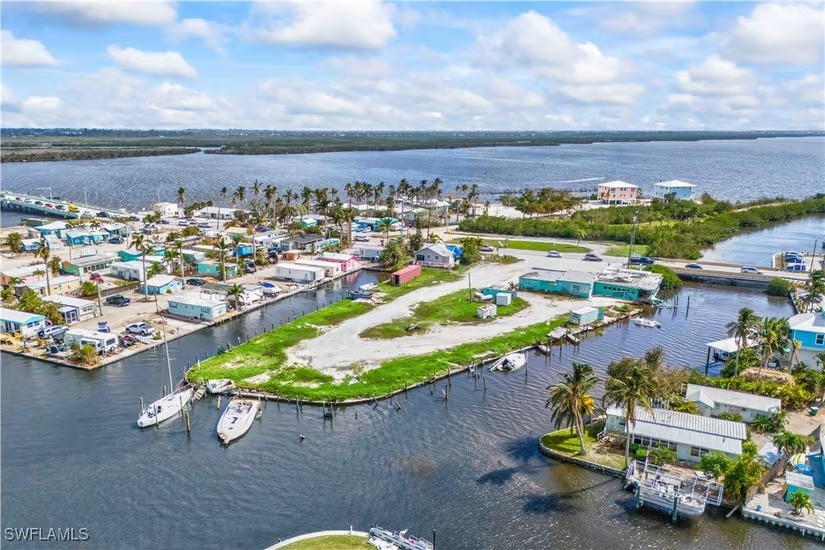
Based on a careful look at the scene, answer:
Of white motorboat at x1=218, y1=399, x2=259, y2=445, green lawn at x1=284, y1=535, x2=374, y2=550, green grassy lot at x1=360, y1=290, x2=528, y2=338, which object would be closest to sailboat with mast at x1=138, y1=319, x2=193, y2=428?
white motorboat at x1=218, y1=399, x2=259, y2=445

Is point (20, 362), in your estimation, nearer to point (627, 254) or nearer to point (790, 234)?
point (627, 254)

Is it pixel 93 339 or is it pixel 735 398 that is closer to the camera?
pixel 735 398

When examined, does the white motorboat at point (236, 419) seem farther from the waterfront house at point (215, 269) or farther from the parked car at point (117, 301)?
the waterfront house at point (215, 269)

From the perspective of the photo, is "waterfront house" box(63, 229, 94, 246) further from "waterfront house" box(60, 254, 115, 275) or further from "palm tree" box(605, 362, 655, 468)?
"palm tree" box(605, 362, 655, 468)

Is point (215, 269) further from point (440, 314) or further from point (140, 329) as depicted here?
point (440, 314)

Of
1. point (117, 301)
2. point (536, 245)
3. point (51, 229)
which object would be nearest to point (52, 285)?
point (117, 301)

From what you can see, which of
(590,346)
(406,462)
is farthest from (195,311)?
(590,346)
